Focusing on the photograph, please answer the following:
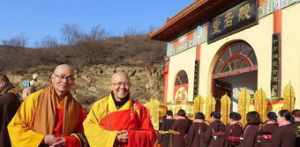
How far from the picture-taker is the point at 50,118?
164 inches

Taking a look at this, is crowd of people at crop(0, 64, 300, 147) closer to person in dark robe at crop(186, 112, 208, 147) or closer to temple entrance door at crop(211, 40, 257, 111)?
person in dark robe at crop(186, 112, 208, 147)

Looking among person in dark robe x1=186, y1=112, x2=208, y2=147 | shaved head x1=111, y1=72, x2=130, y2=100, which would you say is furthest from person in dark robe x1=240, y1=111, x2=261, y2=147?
shaved head x1=111, y1=72, x2=130, y2=100

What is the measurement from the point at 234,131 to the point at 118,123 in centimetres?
619

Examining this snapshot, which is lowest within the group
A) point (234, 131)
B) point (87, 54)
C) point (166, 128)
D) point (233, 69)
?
point (166, 128)

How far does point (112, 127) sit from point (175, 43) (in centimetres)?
1492

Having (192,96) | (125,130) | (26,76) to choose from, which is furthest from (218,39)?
(26,76)

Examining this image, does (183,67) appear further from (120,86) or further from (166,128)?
(120,86)

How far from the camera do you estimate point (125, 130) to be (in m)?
4.56

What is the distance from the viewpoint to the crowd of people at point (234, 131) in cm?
757

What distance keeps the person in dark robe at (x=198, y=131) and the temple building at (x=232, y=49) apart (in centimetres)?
148

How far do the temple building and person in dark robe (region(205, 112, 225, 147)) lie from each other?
4.20 feet

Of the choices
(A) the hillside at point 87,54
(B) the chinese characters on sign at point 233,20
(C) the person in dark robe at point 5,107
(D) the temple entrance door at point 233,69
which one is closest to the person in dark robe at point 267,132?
(D) the temple entrance door at point 233,69

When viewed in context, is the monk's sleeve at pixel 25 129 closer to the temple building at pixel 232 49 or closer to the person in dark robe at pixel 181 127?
the temple building at pixel 232 49

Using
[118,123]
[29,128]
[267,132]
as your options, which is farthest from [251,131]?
[29,128]
